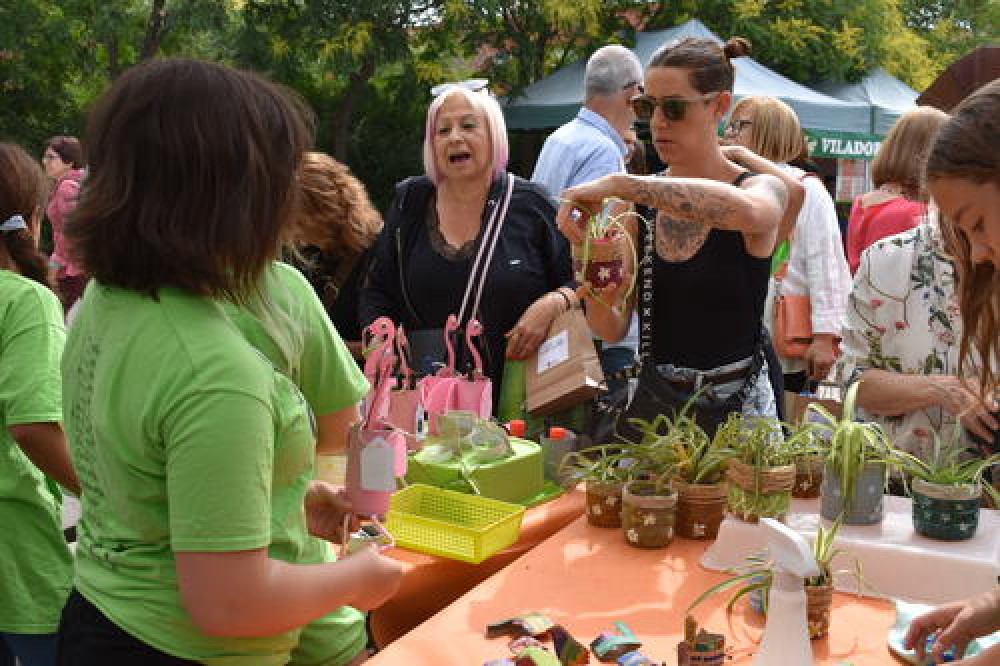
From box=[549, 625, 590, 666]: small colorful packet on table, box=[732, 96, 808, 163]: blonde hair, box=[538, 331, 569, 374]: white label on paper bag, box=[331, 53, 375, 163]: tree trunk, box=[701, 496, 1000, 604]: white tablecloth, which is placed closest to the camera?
box=[549, 625, 590, 666]: small colorful packet on table

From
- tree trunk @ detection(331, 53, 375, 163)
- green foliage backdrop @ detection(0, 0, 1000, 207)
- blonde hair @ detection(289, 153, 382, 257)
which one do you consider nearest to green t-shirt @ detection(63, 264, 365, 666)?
blonde hair @ detection(289, 153, 382, 257)

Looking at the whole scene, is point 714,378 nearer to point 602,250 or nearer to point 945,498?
point 602,250

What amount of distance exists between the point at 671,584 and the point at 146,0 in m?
9.14

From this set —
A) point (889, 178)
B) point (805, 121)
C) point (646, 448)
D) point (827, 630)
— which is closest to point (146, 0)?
point (805, 121)

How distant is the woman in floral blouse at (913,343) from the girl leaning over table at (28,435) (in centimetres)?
171

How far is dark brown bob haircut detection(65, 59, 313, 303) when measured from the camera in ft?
3.58

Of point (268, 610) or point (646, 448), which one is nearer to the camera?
point (268, 610)

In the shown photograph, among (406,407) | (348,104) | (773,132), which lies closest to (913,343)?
(406,407)

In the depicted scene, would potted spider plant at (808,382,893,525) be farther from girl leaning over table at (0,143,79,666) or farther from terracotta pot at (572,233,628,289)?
girl leaning over table at (0,143,79,666)

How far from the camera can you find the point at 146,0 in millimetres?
9430

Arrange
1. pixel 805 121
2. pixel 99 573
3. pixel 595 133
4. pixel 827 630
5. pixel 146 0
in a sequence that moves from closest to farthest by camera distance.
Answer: pixel 99 573 < pixel 827 630 < pixel 595 133 < pixel 805 121 < pixel 146 0

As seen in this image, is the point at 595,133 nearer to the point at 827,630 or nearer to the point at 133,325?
the point at 827,630

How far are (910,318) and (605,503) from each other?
2.62ft

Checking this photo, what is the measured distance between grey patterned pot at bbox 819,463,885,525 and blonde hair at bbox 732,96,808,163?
2394 mm
